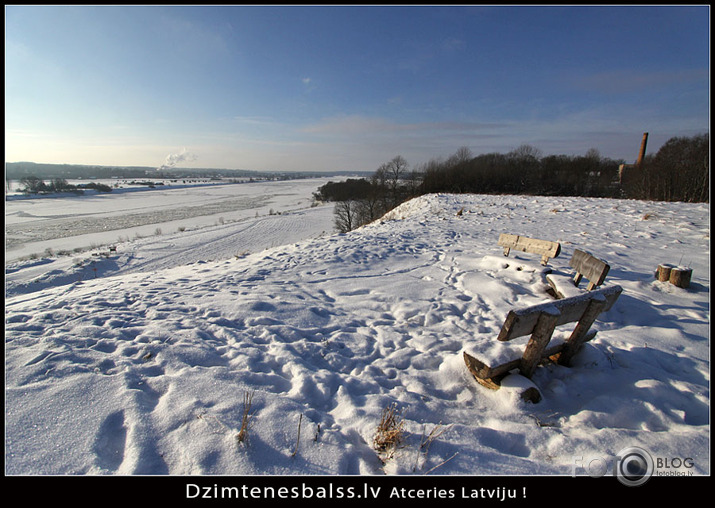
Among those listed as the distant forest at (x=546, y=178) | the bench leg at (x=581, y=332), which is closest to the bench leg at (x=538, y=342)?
the bench leg at (x=581, y=332)

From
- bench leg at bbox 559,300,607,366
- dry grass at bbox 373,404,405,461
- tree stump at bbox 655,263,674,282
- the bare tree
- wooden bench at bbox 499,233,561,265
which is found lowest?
dry grass at bbox 373,404,405,461

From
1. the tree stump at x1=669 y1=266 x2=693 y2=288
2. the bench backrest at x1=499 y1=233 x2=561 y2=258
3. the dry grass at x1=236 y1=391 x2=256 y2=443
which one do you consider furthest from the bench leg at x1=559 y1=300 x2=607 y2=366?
the tree stump at x1=669 y1=266 x2=693 y2=288

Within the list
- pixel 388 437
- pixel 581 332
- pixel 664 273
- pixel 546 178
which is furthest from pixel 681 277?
pixel 546 178

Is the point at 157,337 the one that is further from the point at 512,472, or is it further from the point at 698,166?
the point at 698,166

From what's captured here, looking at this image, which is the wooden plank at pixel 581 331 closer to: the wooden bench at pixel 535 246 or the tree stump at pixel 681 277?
the wooden bench at pixel 535 246

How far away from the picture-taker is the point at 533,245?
6164mm

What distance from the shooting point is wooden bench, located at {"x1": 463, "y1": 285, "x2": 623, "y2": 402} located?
252 cm

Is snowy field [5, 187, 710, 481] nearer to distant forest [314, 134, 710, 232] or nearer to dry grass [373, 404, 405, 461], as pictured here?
dry grass [373, 404, 405, 461]

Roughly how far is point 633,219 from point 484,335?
41.4 ft

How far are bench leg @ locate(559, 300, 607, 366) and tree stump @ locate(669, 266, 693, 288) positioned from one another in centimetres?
393

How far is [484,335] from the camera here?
13.2 ft

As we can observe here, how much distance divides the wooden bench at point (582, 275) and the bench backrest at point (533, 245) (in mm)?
786

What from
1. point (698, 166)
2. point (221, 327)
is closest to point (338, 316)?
point (221, 327)
